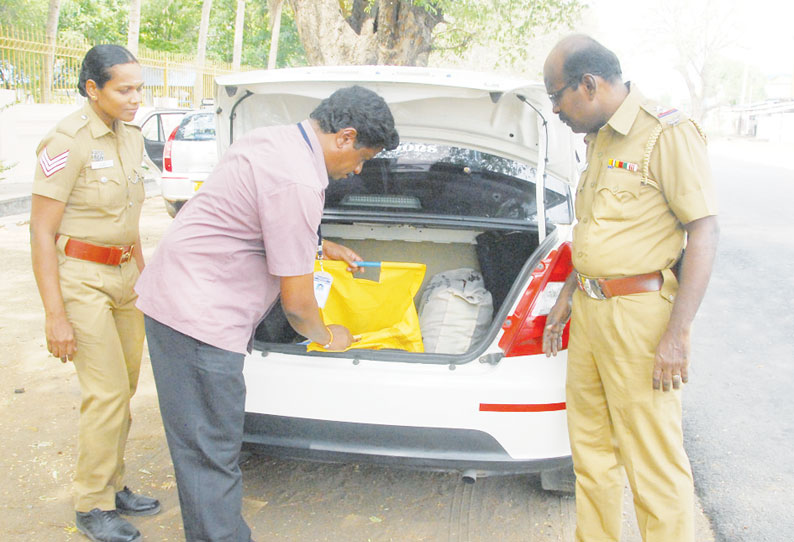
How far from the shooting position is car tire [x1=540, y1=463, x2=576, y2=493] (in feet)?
9.50

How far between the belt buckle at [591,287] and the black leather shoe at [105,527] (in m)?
1.87

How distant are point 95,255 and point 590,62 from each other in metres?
1.85

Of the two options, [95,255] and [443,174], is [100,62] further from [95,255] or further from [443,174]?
[443,174]

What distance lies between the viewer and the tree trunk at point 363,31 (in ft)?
28.8

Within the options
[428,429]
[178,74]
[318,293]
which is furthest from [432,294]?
[178,74]

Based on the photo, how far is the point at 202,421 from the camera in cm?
216

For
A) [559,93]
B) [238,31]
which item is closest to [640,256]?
[559,93]

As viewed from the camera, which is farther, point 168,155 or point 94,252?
point 168,155

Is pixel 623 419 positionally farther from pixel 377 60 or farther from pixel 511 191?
pixel 377 60

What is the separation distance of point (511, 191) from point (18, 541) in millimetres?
2685

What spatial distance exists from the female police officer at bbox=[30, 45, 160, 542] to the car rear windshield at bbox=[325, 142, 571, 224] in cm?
117

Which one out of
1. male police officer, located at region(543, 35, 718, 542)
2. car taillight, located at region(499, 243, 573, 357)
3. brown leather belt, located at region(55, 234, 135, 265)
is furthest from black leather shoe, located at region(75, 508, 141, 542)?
male police officer, located at region(543, 35, 718, 542)

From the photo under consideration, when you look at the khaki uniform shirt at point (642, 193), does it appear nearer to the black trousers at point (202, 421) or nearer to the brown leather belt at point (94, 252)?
the black trousers at point (202, 421)

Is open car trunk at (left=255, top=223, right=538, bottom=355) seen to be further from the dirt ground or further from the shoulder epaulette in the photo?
the shoulder epaulette
